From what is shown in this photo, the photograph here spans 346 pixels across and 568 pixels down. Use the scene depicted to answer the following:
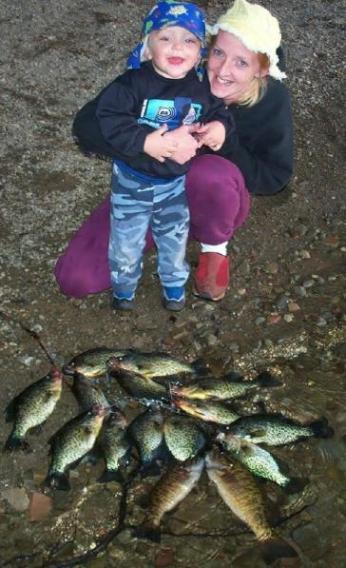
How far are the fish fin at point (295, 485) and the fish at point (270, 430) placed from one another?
211 mm

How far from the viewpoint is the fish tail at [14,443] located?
3773mm

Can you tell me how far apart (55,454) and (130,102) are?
1.75 metres

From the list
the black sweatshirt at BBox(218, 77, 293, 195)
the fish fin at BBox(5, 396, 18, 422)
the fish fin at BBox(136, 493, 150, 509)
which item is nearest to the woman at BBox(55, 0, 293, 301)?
the black sweatshirt at BBox(218, 77, 293, 195)

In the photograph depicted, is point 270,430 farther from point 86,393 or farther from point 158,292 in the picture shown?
point 158,292

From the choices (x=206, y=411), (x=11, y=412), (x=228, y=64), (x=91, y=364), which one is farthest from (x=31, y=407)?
(x=228, y=64)

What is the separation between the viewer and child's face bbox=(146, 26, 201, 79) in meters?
3.70

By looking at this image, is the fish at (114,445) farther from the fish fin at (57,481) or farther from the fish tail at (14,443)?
the fish tail at (14,443)

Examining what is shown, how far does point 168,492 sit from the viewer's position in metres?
3.57

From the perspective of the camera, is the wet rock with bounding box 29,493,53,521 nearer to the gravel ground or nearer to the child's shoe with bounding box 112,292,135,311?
the gravel ground

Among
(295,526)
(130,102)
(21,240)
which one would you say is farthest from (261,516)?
(21,240)

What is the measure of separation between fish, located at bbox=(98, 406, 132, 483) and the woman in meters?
1.02

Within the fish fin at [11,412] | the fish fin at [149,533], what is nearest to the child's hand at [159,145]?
the fish fin at [11,412]

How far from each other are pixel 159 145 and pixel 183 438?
56.7 inches

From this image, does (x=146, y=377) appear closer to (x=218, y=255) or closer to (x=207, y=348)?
(x=207, y=348)
